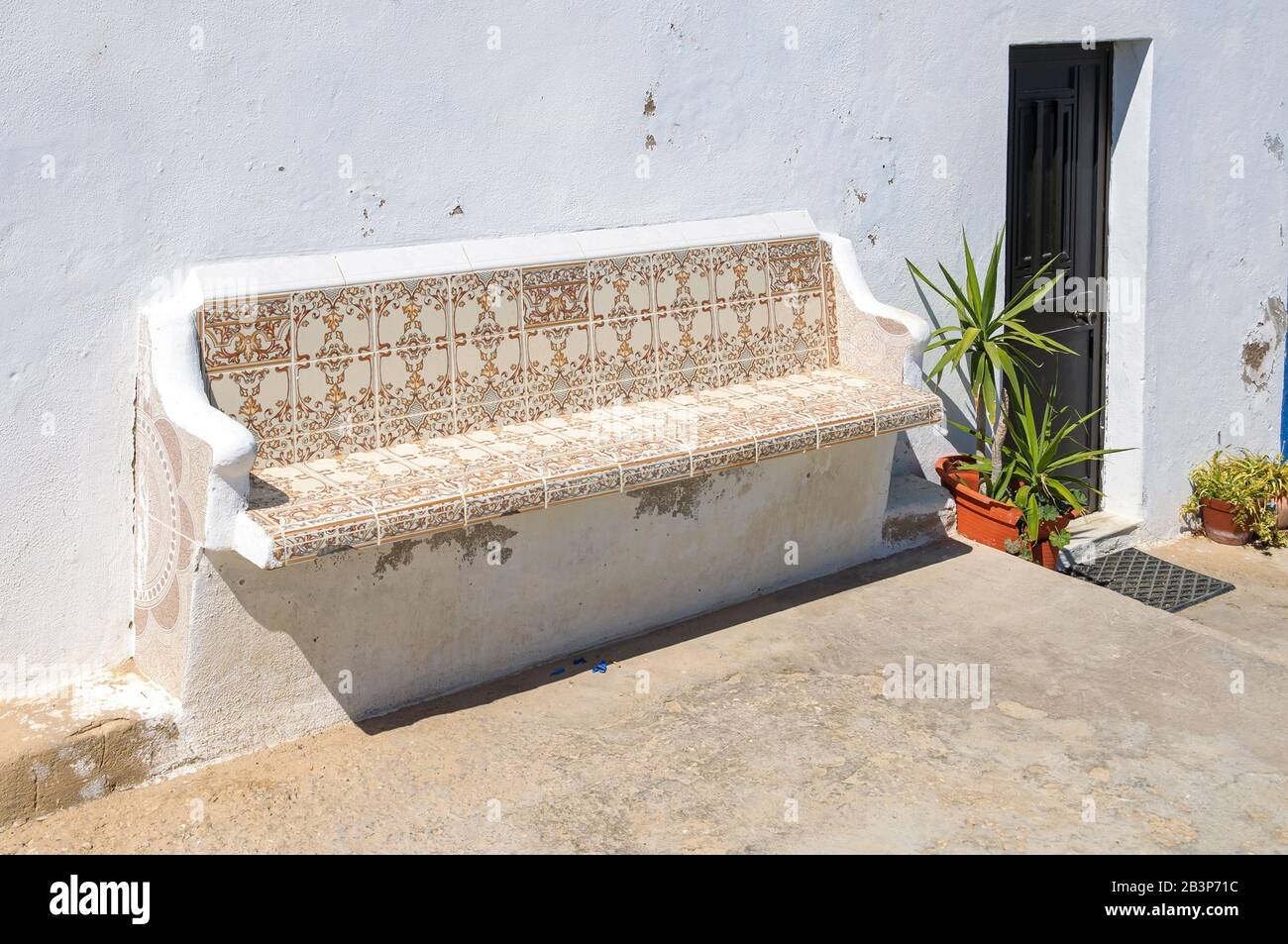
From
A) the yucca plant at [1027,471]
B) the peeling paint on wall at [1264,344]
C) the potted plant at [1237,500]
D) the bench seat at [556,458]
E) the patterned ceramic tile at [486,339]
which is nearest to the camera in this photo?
the bench seat at [556,458]

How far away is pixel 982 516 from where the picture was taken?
18.2ft

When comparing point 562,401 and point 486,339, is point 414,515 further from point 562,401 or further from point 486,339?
point 562,401

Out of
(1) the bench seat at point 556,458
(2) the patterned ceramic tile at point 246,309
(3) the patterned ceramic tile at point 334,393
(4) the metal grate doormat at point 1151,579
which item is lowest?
(4) the metal grate doormat at point 1151,579

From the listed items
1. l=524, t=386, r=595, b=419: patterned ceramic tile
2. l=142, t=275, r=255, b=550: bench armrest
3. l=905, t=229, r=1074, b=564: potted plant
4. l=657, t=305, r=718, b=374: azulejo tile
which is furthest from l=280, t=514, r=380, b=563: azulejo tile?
l=905, t=229, r=1074, b=564: potted plant

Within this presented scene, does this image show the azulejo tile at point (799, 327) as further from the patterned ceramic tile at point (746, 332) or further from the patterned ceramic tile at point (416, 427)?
the patterned ceramic tile at point (416, 427)

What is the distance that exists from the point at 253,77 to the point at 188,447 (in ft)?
3.57

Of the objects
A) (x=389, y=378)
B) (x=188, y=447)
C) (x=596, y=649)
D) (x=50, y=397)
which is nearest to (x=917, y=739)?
(x=596, y=649)

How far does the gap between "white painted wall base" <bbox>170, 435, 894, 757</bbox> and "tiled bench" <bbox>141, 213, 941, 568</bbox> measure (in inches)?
9.5

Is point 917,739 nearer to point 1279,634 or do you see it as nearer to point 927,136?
point 1279,634

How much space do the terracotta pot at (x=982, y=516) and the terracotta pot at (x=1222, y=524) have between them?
1268 mm

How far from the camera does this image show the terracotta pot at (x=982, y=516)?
5.51 m

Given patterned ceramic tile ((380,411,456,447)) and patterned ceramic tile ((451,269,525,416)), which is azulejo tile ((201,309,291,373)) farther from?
patterned ceramic tile ((451,269,525,416))

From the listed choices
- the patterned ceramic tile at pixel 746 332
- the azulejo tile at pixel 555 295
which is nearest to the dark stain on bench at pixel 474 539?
the azulejo tile at pixel 555 295

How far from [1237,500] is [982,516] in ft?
5.61
